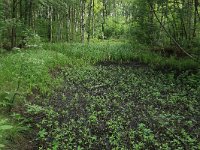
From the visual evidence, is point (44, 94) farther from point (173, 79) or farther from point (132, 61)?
point (132, 61)

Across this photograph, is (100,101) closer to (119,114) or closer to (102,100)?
(102,100)

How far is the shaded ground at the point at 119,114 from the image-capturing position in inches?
242

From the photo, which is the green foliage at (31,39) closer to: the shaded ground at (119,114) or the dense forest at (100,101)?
the dense forest at (100,101)

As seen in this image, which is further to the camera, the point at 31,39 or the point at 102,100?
the point at 31,39

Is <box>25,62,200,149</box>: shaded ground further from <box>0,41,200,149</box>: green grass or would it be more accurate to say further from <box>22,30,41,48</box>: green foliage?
<box>22,30,41,48</box>: green foliage

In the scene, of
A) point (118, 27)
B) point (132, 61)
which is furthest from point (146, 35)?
point (118, 27)

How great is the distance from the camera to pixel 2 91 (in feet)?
25.7

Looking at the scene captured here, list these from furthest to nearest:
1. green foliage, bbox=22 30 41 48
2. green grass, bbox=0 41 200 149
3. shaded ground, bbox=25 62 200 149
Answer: green foliage, bbox=22 30 41 48 → green grass, bbox=0 41 200 149 → shaded ground, bbox=25 62 200 149

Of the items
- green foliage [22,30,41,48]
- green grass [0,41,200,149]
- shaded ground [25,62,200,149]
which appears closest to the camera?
shaded ground [25,62,200,149]

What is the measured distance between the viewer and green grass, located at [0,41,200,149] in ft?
20.8

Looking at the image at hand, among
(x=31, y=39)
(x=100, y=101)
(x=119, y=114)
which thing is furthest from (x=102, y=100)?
(x=31, y=39)

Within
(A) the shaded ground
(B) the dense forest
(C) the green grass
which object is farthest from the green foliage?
(A) the shaded ground

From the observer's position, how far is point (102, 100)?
902 centimetres

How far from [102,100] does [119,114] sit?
1.36 m
